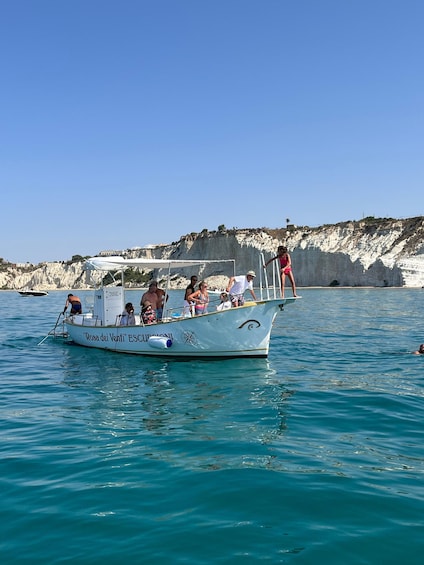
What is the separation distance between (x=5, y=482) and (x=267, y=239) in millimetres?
89638

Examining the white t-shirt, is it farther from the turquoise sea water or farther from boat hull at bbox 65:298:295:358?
the turquoise sea water

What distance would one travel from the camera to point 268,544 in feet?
16.1

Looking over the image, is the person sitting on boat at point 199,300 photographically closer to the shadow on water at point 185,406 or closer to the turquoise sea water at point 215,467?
the shadow on water at point 185,406

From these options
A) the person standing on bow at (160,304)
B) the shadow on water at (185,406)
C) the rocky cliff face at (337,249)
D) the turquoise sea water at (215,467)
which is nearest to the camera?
the turquoise sea water at (215,467)

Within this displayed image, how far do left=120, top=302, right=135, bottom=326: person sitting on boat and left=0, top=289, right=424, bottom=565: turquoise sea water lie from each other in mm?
4329

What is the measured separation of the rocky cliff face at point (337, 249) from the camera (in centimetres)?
7819

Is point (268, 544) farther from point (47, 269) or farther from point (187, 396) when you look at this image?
point (47, 269)

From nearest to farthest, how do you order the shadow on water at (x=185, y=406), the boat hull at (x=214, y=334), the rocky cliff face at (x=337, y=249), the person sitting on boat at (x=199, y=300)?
1. the shadow on water at (x=185, y=406)
2. the boat hull at (x=214, y=334)
3. the person sitting on boat at (x=199, y=300)
4. the rocky cliff face at (x=337, y=249)

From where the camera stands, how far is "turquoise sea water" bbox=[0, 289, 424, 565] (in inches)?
195

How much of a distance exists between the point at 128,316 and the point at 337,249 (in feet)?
236

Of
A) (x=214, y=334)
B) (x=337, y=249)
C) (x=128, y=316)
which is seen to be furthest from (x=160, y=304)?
(x=337, y=249)

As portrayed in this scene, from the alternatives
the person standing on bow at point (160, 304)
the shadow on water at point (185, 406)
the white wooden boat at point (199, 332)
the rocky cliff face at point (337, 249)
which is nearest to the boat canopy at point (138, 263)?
the white wooden boat at point (199, 332)

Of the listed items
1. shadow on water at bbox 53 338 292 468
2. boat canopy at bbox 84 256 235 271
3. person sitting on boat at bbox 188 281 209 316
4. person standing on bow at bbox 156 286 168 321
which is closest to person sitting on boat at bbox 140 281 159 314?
person standing on bow at bbox 156 286 168 321

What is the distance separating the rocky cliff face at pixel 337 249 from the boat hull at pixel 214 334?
199 ft
